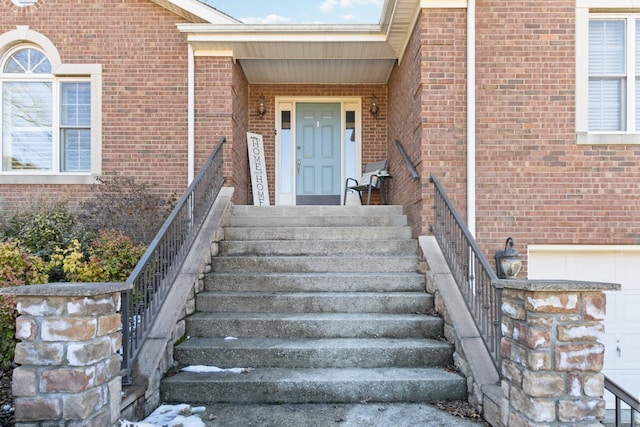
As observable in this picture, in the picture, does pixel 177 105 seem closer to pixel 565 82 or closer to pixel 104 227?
pixel 104 227

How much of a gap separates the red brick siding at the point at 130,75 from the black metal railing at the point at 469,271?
12.2 ft

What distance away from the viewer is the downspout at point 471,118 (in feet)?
15.4

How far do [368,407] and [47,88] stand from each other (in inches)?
253

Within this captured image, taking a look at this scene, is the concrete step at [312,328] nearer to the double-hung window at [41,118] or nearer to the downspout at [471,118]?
the downspout at [471,118]

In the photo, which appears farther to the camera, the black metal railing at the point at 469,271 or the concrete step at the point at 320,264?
the concrete step at the point at 320,264

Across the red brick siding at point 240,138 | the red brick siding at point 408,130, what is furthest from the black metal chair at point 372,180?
the red brick siding at point 240,138

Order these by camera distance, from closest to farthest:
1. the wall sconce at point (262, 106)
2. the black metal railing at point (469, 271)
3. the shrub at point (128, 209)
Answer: the black metal railing at point (469, 271), the shrub at point (128, 209), the wall sconce at point (262, 106)

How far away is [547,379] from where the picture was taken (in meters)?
2.42

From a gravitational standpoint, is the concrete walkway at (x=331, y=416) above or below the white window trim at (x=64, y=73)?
below

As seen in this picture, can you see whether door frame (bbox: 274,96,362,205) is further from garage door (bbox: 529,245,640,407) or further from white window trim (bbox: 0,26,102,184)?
garage door (bbox: 529,245,640,407)

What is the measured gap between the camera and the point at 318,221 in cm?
538

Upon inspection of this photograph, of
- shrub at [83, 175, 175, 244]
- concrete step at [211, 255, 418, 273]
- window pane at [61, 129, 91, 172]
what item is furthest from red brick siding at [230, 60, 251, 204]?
window pane at [61, 129, 91, 172]

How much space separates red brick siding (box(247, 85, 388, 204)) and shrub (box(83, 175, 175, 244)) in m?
2.20

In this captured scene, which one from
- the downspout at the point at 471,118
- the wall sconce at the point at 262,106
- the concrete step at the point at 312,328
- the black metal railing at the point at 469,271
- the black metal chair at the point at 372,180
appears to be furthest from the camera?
the wall sconce at the point at 262,106
